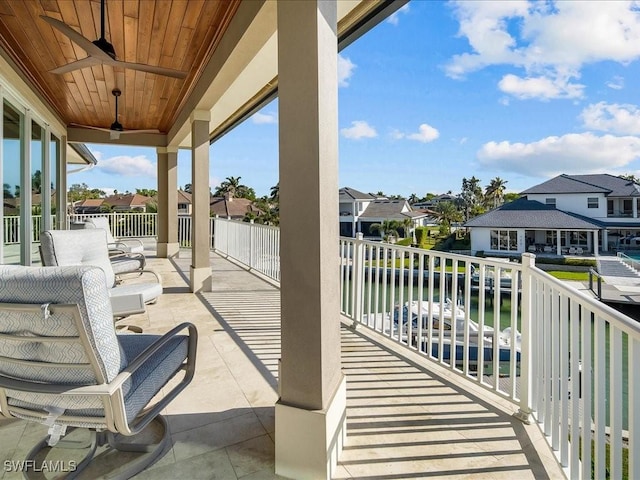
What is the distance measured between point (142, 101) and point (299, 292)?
18.1ft

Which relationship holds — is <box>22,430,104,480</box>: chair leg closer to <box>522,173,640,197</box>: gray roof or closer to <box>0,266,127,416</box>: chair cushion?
<box>0,266,127,416</box>: chair cushion

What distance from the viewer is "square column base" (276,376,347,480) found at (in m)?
1.70

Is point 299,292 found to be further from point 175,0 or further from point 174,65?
point 174,65

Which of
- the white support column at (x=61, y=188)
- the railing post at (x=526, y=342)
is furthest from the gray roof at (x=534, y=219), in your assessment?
the white support column at (x=61, y=188)

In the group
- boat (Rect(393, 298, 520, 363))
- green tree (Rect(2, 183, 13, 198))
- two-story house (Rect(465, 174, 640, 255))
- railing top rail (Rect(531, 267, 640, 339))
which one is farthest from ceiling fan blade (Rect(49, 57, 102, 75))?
two-story house (Rect(465, 174, 640, 255))

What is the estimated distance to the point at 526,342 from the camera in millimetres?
2182

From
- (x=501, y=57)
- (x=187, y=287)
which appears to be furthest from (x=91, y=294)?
(x=501, y=57)

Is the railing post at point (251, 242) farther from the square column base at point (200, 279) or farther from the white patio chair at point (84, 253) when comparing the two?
the white patio chair at point (84, 253)

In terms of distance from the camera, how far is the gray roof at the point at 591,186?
8500 mm

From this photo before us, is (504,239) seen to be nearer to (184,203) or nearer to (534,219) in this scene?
(534,219)

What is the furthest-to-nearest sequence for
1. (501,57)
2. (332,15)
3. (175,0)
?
(501,57), (175,0), (332,15)

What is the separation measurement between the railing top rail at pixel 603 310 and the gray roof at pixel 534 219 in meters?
7.72

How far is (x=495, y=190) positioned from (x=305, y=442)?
48.7 meters

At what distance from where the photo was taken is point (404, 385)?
2.65 meters
